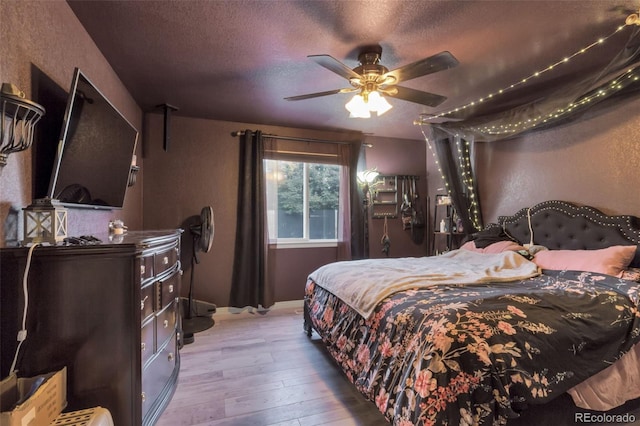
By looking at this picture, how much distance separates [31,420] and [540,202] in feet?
13.2

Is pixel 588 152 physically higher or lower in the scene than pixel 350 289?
higher

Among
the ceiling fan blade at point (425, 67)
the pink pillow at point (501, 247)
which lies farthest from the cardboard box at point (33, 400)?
the pink pillow at point (501, 247)

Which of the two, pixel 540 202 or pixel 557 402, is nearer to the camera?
pixel 557 402

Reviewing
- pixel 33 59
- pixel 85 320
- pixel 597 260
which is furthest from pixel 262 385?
pixel 597 260

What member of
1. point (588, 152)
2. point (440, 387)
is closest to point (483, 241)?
point (588, 152)

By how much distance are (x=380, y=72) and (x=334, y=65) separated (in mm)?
394

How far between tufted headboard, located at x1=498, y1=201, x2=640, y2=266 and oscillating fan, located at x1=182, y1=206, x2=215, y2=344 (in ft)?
10.8

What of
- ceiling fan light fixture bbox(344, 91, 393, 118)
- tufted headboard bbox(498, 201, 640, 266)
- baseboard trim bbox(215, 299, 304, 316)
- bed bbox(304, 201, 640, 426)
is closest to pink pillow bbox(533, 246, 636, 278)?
bed bbox(304, 201, 640, 426)

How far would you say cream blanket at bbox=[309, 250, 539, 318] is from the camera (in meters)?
1.94

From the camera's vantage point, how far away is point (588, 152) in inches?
104

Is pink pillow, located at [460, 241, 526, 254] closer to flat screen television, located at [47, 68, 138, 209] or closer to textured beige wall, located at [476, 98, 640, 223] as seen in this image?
textured beige wall, located at [476, 98, 640, 223]

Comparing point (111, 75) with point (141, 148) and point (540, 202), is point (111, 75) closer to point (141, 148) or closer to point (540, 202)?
point (141, 148)

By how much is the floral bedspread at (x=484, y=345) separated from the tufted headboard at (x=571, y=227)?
0.58m

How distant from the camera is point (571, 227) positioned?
2.68m
